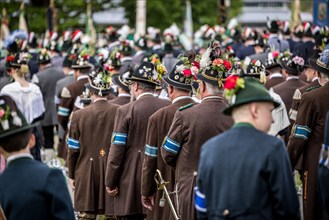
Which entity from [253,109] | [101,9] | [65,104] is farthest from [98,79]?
[101,9]

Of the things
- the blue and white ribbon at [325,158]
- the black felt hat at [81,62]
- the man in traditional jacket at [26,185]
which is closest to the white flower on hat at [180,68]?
the blue and white ribbon at [325,158]

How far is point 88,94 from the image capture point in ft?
45.3

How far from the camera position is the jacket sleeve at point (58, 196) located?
6.81 meters

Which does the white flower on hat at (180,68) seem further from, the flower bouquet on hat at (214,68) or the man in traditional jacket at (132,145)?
the man in traditional jacket at (132,145)

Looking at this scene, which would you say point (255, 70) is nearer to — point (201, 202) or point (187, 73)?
point (187, 73)

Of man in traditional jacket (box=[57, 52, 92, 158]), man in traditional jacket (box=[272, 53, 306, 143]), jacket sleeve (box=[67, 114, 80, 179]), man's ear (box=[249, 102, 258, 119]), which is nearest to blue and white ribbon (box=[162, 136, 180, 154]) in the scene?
man's ear (box=[249, 102, 258, 119])

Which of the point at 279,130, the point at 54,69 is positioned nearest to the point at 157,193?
the point at 279,130

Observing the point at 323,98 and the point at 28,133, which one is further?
the point at 323,98

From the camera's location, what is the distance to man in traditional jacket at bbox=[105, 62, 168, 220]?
11.0 metres

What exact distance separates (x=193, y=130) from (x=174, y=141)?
24cm

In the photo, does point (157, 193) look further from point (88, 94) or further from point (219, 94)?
point (88, 94)

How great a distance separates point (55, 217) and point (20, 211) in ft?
0.82

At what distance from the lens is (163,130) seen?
400 inches

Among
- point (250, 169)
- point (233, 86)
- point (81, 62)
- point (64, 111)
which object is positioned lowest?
point (64, 111)
